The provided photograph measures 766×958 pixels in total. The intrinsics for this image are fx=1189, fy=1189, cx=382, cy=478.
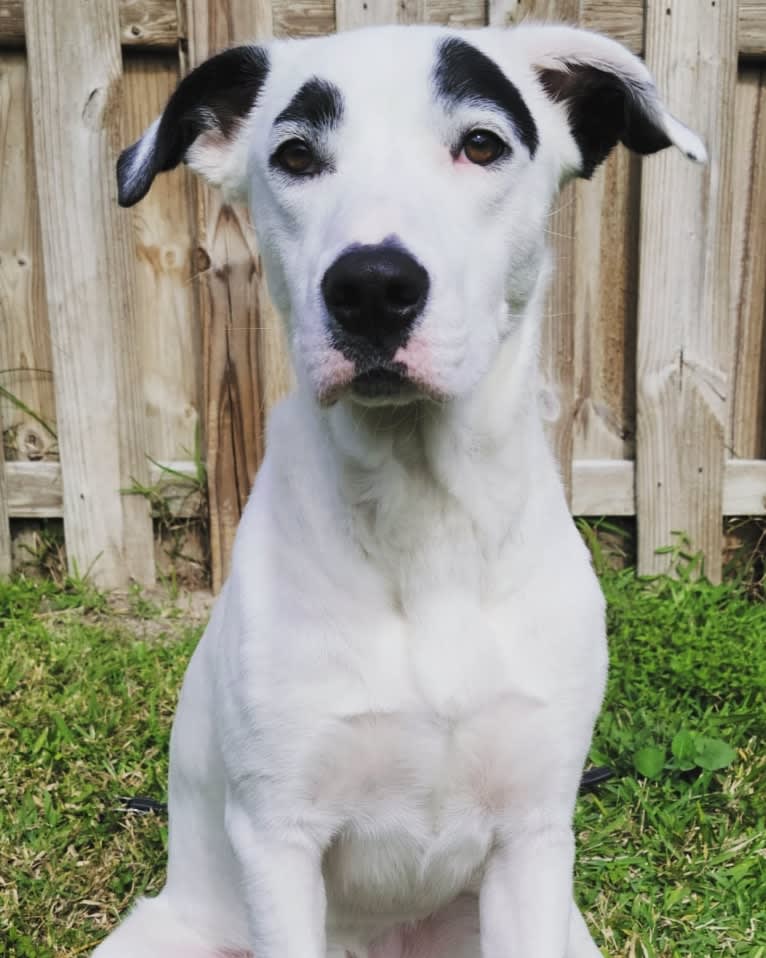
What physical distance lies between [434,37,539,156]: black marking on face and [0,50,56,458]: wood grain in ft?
8.32

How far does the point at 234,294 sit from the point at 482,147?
2165 millimetres

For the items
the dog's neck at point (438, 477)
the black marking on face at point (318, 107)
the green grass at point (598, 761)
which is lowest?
the green grass at point (598, 761)

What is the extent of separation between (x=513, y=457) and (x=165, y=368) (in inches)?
95.7

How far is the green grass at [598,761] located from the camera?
2826 millimetres

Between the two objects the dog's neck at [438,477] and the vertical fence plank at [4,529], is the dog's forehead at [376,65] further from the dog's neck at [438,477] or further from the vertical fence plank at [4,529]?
the vertical fence plank at [4,529]

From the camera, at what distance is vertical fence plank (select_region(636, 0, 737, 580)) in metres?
3.86

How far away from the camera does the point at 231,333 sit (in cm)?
412

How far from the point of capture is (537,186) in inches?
83.8

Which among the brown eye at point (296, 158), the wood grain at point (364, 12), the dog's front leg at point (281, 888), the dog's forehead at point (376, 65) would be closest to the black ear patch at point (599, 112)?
the dog's forehead at point (376, 65)

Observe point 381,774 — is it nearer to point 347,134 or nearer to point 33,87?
point 347,134

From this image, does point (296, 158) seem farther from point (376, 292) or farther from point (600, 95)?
point (600, 95)

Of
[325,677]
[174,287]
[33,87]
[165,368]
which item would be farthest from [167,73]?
[325,677]

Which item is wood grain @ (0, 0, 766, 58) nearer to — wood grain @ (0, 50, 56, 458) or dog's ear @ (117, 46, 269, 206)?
wood grain @ (0, 50, 56, 458)

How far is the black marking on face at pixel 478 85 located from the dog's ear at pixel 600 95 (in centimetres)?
21
